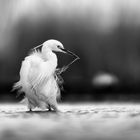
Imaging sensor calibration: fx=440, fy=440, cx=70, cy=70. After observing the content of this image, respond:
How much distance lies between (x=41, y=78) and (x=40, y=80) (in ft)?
0.21

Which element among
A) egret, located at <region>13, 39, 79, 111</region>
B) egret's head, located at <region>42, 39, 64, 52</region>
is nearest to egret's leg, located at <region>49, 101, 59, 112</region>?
egret, located at <region>13, 39, 79, 111</region>

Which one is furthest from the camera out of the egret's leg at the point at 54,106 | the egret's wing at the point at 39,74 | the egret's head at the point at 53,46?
the egret's head at the point at 53,46

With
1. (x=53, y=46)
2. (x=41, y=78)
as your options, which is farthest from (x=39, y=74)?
(x=53, y=46)

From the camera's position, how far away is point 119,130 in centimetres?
816

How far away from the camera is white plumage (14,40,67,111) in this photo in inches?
490

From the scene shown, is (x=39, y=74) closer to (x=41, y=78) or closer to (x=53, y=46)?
(x=41, y=78)

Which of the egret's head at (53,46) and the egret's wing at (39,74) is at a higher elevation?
the egret's head at (53,46)

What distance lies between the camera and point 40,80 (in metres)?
12.4

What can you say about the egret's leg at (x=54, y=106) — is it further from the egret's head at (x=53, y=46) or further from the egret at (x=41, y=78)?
the egret's head at (x=53, y=46)

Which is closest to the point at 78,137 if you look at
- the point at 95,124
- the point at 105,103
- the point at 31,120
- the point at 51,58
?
the point at 95,124

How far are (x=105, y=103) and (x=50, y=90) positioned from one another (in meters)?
4.61

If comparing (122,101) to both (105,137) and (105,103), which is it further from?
(105,137)

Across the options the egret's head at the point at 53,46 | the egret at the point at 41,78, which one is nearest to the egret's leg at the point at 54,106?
the egret at the point at 41,78

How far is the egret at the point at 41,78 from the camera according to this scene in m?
12.5
